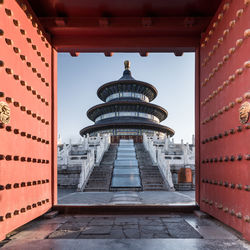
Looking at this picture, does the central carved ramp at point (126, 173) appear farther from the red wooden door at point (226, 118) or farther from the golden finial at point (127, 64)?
the golden finial at point (127, 64)

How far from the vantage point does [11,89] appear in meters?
2.56

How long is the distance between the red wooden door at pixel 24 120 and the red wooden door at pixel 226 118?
2.67 m

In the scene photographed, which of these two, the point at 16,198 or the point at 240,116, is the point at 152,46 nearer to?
the point at 240,116

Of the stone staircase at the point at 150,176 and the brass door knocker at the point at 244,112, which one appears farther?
the stone staircase at the point at 150,176

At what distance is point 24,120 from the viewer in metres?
2.85

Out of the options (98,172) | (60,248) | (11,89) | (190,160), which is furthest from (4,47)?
(190,160)

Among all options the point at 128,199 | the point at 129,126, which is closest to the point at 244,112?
the point at 128,199

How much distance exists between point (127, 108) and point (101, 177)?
55.2 ft

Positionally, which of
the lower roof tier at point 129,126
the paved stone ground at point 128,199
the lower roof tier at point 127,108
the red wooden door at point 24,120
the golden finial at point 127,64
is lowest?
the paved stone ground at point 128,199

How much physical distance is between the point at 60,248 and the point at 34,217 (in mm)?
1151

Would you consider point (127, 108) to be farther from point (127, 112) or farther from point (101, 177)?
point (101, 177)

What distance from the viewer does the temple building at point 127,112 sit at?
79.3ft

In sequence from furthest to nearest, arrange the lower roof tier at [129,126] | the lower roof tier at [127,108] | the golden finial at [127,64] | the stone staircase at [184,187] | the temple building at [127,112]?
the golden finial at [127,64] → the lower roof tier at [127,108] → the temple building at [127,112] → the lower roof tier at [129,126] → the stone staircase at [184,187]

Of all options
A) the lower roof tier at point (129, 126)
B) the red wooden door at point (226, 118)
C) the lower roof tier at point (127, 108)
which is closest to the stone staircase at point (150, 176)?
the red wooden door at point (226, 118)
